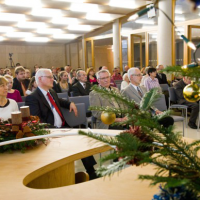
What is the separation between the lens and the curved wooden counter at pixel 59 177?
129 cm

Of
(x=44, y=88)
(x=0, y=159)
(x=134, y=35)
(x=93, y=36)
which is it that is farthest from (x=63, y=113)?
(x=93, y=36)

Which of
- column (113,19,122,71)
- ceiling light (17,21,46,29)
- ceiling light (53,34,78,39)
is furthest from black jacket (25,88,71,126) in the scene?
ceiling light (53,34,78,39)

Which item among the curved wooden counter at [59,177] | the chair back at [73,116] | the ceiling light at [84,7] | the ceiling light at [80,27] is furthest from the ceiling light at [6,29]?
the curved wooden counter at [59,177]

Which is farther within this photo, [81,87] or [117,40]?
[117,40]

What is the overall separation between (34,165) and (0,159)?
0.30m

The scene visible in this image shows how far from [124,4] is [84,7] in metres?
1.85

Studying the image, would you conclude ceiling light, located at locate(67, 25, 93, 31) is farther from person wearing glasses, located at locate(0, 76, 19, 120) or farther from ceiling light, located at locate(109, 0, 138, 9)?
person wearing glasses, located at locate(0, 76, 19, 120)

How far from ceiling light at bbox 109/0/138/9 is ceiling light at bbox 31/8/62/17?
2.58 meters

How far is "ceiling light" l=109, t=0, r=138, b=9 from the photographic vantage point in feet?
39.2

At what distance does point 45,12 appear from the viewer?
41.3 feet

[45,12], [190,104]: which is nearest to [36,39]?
[45,12]

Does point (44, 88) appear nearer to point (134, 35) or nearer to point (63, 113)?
point (63, 113)

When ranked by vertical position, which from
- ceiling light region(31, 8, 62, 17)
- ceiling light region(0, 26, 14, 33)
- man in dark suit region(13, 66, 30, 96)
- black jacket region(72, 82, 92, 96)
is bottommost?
black jacket region(72, 82, 92, 96)

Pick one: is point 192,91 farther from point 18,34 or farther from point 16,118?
point 18,34
